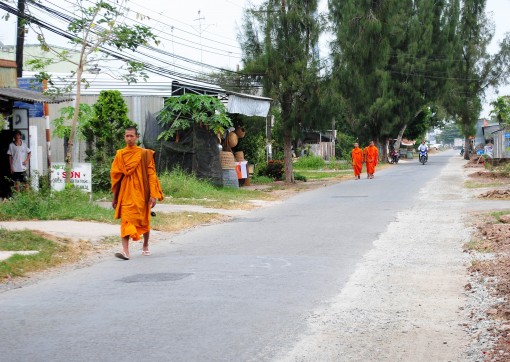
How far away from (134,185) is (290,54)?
19.4 metres

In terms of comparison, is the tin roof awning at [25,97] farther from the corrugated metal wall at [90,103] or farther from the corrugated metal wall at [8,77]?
the corrugated metal wall at [90,103]

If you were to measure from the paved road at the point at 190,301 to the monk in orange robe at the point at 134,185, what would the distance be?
0.63 metres

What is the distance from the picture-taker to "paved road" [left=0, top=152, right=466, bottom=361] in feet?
19.1

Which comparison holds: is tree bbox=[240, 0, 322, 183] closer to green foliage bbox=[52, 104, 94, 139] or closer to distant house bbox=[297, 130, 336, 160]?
green foliage bbox=[52, 104, 94, 139]

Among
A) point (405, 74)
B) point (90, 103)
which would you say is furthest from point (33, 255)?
point (405, 74)

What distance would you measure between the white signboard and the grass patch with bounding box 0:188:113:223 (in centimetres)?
44

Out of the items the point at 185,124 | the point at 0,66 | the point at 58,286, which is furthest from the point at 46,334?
the point at 185,124

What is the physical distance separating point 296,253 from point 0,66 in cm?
1189

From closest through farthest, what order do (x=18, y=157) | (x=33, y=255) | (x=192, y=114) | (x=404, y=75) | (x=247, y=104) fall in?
(x=33, y=255)
(x=18, y=157)
(x=192, y=114)
(x=247, y=104)
(x=404, y=75)

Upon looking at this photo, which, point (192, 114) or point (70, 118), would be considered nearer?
point (70, 118)

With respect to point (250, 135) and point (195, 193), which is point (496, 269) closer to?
point (195, 193)

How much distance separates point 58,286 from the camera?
8.64 m

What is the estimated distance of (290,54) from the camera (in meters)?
29.7

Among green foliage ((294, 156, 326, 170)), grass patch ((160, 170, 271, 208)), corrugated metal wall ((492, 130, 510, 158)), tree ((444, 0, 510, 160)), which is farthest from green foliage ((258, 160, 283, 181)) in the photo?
tree ((444, 0, 510, 160))
